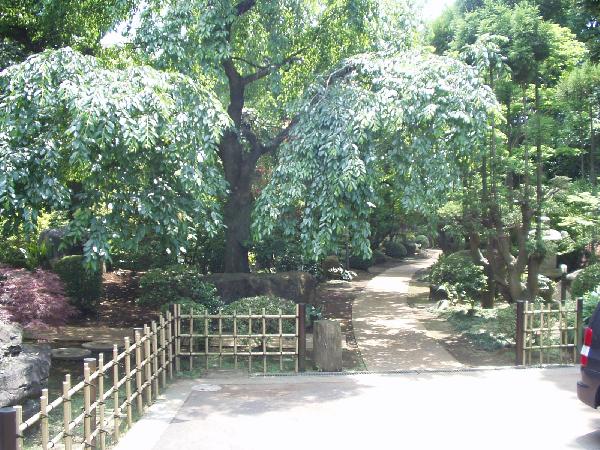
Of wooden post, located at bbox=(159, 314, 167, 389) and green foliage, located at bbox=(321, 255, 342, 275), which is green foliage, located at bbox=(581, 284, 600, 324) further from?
green foliage, located at bbox=(321, 255, 342, 275)

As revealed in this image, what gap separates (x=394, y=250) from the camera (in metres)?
36.2

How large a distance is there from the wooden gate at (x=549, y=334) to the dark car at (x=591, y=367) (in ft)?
11.1

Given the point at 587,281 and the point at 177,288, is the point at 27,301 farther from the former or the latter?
A: the point at 587,281

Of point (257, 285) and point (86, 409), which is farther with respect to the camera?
point (257, 285)

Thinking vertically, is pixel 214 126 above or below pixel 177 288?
above

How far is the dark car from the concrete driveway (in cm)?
50

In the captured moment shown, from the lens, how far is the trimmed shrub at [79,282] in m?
14.7

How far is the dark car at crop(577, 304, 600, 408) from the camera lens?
267 inches

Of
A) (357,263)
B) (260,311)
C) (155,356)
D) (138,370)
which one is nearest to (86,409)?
(138,370)

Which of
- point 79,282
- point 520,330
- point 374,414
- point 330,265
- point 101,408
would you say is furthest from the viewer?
point 330,265

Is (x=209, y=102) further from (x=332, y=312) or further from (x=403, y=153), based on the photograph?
(x=332, y=312)

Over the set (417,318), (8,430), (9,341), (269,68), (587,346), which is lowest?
(417,318)

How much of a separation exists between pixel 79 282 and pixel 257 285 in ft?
14.4

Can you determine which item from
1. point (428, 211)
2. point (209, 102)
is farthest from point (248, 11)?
point (428, 211)
